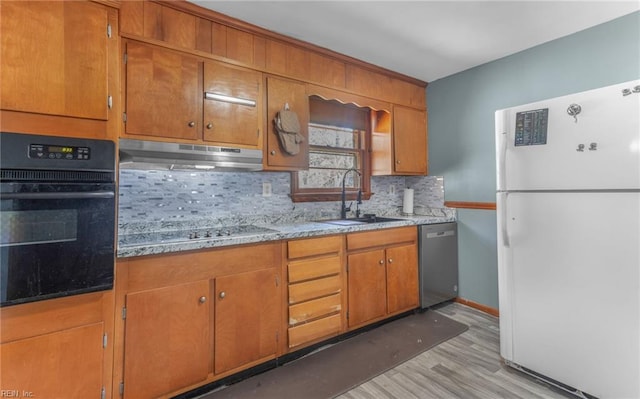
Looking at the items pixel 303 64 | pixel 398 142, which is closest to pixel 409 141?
pixel 398 142

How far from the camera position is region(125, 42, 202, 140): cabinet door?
1.74 meters

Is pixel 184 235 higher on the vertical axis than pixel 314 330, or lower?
higher

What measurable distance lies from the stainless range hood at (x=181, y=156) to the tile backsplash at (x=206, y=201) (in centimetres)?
15

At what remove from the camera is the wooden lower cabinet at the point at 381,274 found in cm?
244

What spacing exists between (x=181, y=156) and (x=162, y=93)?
0.41 meters

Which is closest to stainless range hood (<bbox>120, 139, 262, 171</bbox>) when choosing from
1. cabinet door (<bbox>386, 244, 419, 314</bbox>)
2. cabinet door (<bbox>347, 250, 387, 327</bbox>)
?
cabinet door (<bbox>347, 250, 387, 327</bbox>)

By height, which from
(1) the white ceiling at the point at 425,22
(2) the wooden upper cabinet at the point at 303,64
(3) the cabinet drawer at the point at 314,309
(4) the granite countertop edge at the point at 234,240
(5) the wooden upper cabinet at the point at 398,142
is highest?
(1) the white ceiling at the point at 425,22

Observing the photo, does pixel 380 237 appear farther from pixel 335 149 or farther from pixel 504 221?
pixel 335 149

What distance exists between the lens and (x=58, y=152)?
1310 millimetres

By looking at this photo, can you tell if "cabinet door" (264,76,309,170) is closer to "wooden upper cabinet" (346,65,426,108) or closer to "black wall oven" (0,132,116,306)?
"wooden upper cabinet" (346,65,426,108)

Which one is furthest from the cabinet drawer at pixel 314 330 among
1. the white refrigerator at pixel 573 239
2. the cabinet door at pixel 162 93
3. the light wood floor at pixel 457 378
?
the cabinet door at pixel 162 93

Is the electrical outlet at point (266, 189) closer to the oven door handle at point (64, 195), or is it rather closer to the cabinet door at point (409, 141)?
the oven door handle at point (64, 195)

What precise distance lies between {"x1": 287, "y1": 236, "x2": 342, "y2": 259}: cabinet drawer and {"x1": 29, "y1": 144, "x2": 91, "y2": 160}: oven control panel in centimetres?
126

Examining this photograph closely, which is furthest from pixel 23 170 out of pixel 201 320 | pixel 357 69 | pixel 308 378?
pixel 357 69
